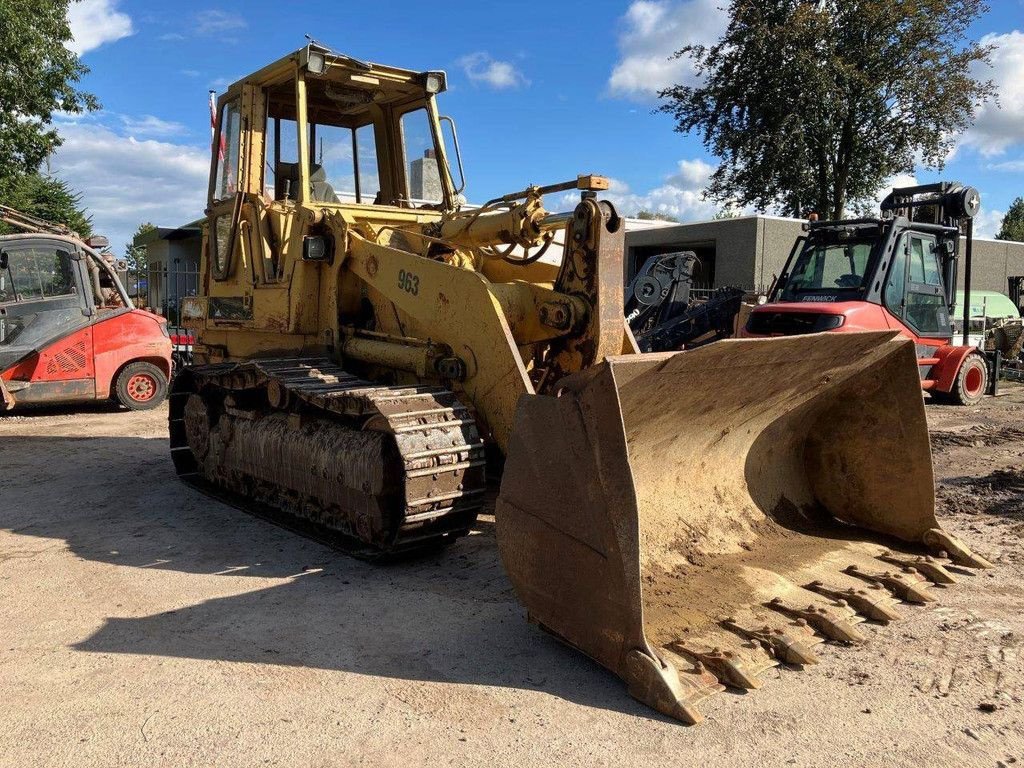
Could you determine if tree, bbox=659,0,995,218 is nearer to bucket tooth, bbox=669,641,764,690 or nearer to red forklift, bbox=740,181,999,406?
red forklift, bbox=740,181,999,406

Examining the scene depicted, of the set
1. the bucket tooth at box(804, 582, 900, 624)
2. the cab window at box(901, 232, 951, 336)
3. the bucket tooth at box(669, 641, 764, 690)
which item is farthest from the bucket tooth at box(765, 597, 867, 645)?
the cab window at box(901, 232, 951, 336)

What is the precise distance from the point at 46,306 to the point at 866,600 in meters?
10.2

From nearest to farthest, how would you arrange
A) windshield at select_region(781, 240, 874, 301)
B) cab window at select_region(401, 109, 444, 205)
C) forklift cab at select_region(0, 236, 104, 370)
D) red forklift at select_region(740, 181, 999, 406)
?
1. cab window at select_region(401, 109, 444, 205)
2. red forklift at select_region(740, 181, 999, 406)
3. forklift cab at select_region(0, 236, 104, 370)
4. windshield at select_region(781, 240, 874, 301)

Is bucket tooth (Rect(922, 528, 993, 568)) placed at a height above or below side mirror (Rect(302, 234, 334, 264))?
below

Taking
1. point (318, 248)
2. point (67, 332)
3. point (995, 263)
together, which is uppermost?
point (995, 263)

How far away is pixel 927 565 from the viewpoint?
4.40m

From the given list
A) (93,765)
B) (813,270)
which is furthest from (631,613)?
(813,270)

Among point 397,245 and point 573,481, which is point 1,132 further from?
point 573,481

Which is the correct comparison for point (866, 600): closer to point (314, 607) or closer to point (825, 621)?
point (825, 621)

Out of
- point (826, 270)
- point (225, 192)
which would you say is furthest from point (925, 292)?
point (225, 192)

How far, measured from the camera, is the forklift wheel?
1145cm

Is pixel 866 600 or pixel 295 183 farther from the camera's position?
pixel 295 183

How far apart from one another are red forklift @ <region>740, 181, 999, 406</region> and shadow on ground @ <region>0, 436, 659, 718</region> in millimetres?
5772

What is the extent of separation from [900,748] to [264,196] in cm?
542
